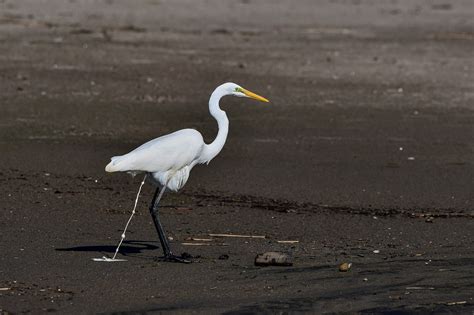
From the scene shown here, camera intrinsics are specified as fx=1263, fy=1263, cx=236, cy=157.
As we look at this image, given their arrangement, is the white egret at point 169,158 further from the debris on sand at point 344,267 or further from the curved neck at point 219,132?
the debris on sand at point 344,267

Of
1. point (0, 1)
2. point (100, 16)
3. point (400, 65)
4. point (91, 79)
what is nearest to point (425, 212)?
point (91, 79)

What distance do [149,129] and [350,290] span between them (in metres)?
7.84

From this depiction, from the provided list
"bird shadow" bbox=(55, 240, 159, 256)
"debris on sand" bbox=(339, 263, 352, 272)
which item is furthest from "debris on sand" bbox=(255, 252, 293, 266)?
"bird shadow" bbox=(55, 240, 159, 256)

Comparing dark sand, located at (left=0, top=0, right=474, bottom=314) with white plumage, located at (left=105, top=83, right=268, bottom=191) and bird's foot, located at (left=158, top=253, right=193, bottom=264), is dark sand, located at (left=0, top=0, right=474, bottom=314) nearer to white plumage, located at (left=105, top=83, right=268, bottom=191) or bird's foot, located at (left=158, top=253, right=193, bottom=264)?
bird's foot, located at (left=158, top=253, right=193, bottom=264)

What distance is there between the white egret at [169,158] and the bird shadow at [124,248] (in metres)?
0.28

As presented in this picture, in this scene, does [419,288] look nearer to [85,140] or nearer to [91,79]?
[85,140]

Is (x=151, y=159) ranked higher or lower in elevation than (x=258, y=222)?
higher

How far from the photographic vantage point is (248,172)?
13.1 m

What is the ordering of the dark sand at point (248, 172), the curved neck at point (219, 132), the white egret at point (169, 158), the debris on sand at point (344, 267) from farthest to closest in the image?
1. the curved neck at point (219, 132)
2. the white egret at point (169, 158)
3. the debris on sand at point (344, 267)
4. the dark sand at point (248, 172)

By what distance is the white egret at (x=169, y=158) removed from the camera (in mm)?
9402

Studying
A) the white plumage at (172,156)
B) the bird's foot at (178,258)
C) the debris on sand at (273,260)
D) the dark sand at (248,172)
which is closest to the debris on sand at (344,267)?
the dark sand at (248,172)

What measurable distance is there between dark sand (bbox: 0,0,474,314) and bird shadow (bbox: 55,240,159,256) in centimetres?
3

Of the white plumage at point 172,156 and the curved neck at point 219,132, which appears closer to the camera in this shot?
the white plumage at point 172,156

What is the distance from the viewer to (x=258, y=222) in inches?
424
